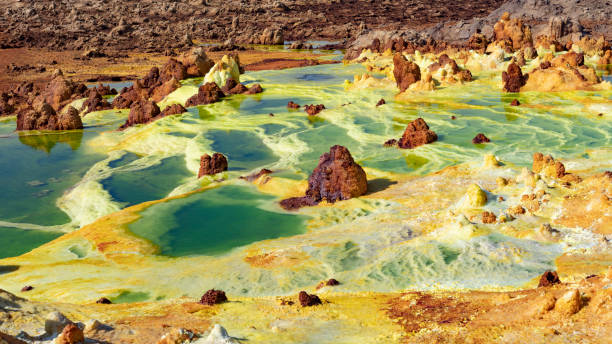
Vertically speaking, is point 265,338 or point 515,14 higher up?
point 515,14

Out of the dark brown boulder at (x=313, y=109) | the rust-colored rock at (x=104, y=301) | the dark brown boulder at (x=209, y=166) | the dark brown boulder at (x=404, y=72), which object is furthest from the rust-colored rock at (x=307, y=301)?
the dark brown boulder at (x=404, y=72)

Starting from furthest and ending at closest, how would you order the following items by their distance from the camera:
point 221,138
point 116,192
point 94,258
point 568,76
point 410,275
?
point 568,76 → point 221,138 → point 116,192 → point 94,258 → point 410,275

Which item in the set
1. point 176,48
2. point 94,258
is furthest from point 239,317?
point 176,48

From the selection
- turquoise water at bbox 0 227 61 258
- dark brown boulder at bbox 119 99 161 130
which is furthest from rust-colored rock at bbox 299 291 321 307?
dark brown boulder at bbox 119 99 161 130

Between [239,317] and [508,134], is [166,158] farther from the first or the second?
[239,317]

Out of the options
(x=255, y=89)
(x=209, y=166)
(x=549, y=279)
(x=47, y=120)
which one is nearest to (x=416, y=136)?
(x=209, y=166)

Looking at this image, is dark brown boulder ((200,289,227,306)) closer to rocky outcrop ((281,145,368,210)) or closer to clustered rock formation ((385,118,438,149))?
rocky outcrop ((281,145,368,210))
